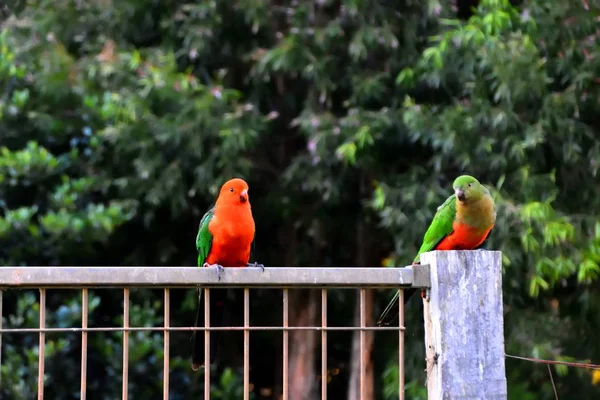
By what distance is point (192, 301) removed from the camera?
21.6 feet

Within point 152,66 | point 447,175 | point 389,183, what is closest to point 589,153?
point 447,175

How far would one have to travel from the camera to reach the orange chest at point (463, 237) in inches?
139

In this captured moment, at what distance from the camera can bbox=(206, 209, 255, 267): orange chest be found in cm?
346

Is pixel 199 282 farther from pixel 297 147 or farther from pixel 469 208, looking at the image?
pixel 297 147

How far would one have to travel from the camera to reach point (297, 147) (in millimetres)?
6863

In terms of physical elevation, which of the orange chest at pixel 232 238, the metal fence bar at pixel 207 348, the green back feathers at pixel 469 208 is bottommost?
the metal fence bar at pixel 207 348

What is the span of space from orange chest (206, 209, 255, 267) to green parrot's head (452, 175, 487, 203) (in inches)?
33.7

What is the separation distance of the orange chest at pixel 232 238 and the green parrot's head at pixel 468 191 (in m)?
0.86

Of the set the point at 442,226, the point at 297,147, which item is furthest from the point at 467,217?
the point at 297,147

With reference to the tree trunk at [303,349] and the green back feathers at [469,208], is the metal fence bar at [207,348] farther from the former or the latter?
the tree trunk at [303,349]

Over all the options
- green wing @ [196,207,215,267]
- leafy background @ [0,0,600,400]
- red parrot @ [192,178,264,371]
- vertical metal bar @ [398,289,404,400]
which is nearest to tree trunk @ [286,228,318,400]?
leafy background @ [0,0,600,400]

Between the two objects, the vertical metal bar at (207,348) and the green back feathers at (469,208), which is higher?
the green back feathers at (469,208)

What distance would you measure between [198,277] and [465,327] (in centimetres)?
73

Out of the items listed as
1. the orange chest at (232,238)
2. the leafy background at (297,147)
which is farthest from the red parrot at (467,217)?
the leafy background at (297,147)
